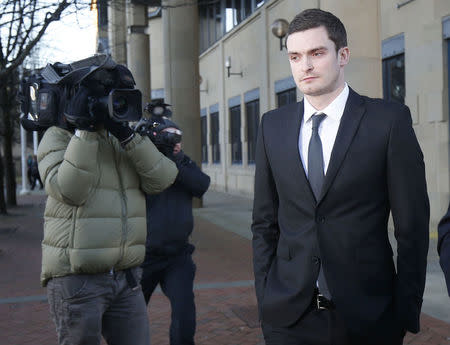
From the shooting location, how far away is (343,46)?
2.48 m

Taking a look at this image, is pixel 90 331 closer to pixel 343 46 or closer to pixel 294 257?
pixel 294 257

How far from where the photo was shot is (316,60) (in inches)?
95.7

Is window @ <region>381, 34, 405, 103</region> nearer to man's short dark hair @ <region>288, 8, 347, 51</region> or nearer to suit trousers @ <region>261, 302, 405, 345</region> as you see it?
man's short dark hair @ <region>288, 8, 347, 51</region>

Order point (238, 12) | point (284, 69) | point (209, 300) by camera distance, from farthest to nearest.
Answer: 1. point (238, 12)
2. point (284, 69)
3. point (209, 300)

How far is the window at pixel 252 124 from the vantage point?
20656 mm

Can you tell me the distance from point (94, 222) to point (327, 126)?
1.17 metres

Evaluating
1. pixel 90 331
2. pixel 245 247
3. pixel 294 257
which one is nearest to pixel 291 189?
pixel 294 257

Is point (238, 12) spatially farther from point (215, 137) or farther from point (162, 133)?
point (162, 133)

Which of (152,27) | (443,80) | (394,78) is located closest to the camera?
(443,80)

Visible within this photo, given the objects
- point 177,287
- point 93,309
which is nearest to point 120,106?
point 93,309

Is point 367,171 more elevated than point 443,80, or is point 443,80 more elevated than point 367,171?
point 443,80

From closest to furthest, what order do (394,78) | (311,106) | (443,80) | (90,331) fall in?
(311,106)
(90,331)
(443,80)
(394,78)

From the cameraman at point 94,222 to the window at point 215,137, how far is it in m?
23.3

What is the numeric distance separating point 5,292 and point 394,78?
7872mm
